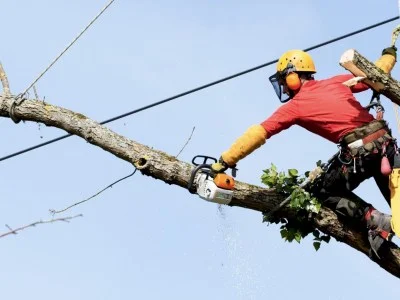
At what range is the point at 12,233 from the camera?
4113mm

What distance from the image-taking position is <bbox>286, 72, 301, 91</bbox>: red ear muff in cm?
745

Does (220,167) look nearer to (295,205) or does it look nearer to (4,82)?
(295,205)

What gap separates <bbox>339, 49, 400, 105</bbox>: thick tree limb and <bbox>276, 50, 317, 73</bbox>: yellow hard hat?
0.69 m

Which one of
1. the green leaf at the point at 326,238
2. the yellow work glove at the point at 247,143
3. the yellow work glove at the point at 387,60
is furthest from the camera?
the yellow work glove at the point at 387,60

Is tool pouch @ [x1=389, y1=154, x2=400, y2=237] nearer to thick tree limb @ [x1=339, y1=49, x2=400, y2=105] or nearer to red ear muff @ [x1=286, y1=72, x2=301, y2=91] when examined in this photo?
thick tree limb @ [x1=339, y1=49, x2=400, y2=105]

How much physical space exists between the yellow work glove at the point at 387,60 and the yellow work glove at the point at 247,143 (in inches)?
52.7

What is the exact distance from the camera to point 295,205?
23.5 ft

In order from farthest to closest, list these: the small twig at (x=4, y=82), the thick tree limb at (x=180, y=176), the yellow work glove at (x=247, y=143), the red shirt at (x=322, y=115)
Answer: the small twig at (x=4, y=82), the thick tree limb at (x=180, y=176), the red shirt at (x=322, y=115), the yellow work glove at (x=247, y=143)

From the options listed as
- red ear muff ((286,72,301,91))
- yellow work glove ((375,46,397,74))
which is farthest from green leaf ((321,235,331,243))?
yellow work glove ((375,46,397,74))

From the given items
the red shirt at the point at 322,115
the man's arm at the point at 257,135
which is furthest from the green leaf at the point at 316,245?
the man's arm at the point at 257,135

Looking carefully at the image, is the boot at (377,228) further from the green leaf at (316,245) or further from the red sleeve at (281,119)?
the red sleeve at (281,119)

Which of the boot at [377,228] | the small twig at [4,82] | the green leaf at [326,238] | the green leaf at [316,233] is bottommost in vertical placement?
the boot at [377,228]

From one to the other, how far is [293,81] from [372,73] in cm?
82

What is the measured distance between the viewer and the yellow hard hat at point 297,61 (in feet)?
24.7
